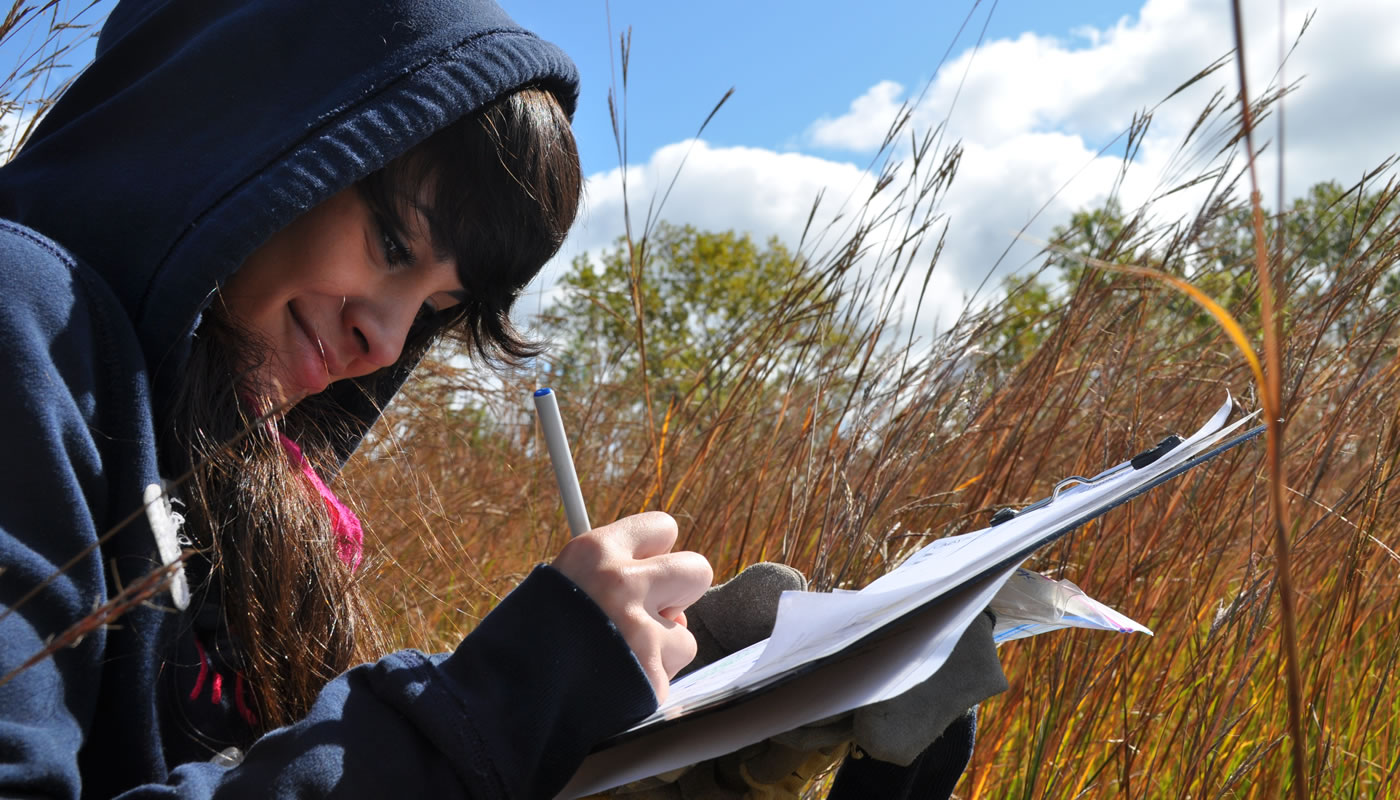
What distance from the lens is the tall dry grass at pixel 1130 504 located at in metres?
1.45

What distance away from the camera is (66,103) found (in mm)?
1275

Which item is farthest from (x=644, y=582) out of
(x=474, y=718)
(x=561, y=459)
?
(x=561, y=459)

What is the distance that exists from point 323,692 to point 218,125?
0.69 meters

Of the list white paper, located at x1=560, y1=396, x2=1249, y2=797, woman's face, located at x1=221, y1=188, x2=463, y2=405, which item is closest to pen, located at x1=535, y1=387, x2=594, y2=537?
woman's face, located at x1=221, y1=188, x2=463, y2=405

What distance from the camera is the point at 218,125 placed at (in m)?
1.22

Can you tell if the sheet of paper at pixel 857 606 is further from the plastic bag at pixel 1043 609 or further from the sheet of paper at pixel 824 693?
the plastic bag at pixel 1043 609

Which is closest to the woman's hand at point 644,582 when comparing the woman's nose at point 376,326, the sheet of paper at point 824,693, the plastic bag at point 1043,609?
the sheet of paper at point 824,693

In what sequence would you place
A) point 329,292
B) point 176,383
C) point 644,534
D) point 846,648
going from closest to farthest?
1. point 846,648
2. point 644,534
3. point 176,383
4. point 329,292

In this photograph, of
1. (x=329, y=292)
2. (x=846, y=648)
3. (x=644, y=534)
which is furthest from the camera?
(x=329, y=292)

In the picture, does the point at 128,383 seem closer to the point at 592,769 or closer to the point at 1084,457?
the point at 592,769

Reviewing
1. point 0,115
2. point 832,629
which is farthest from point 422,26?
point 832,629

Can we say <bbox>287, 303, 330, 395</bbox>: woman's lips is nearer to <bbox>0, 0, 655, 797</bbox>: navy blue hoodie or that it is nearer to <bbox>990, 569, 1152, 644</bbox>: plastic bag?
<bbox>0, 0, 655, 797</bbox>: navy blue hoodie

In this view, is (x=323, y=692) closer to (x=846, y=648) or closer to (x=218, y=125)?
(x=846, y=648)

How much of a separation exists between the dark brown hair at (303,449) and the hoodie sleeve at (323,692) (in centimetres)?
16
